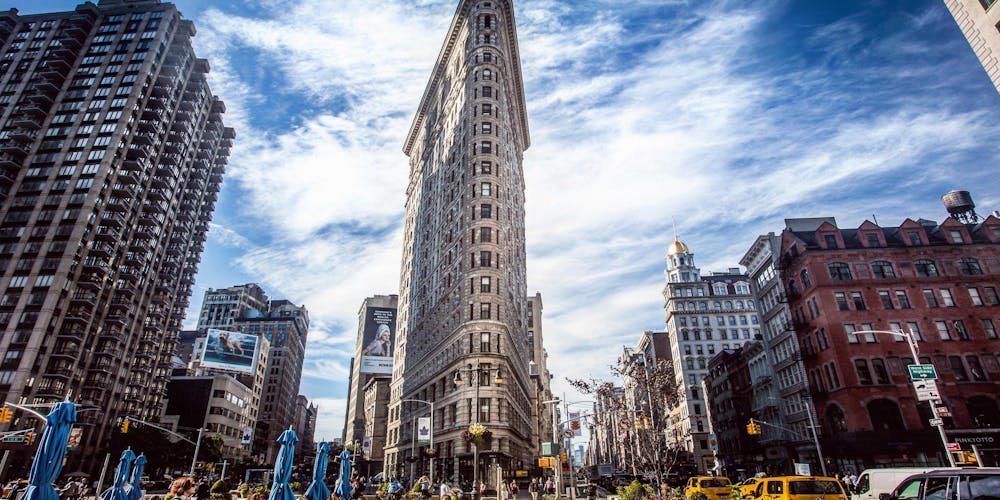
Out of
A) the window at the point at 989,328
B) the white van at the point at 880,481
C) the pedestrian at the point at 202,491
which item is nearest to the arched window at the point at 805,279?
the window at the point at 989,328

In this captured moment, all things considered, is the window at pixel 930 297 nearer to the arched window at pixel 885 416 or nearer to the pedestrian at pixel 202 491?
the arched window at pixel 885 416

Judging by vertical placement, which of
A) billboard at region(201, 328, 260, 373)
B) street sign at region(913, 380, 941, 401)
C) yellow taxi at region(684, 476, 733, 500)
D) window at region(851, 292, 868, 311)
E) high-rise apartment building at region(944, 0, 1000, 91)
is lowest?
yellow taxi at region(684, 476, 733, 500)

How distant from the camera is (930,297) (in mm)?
52438

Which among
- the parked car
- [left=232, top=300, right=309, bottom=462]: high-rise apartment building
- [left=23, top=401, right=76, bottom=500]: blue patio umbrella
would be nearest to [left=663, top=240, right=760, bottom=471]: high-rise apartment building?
the parked car

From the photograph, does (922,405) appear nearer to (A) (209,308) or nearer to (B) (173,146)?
(B) (173,146)

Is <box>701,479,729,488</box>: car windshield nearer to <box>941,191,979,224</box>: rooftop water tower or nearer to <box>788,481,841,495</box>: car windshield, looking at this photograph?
<box>788,481,841,495</box>: car windshield

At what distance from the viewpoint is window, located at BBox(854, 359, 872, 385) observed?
49.1 meters

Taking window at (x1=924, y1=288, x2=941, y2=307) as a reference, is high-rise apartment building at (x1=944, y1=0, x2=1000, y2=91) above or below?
above

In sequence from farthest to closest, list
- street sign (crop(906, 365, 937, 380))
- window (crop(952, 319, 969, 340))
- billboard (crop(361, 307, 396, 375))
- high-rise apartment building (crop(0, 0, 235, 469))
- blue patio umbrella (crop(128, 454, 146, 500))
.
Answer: billboard (crop(361, 307, 396, 375))
high-rise apartment building (crop(0, 0, 235, 469))
window (crop(952, 319, 969, 340))
street sign (crop(906, 365, 937, 380))
blue patio umbrella (crop(128, 454, 146, 500))

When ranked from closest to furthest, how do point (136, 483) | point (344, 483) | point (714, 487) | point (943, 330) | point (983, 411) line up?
point (136, 483) → point (344, 483) → point (714, 487) → point (983, 411) → point (943, 330)

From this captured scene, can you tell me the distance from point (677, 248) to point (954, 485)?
132 metres

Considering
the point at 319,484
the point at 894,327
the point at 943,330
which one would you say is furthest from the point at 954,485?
the point at 943,330

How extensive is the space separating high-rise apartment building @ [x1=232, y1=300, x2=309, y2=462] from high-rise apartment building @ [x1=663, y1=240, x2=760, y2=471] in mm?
120978

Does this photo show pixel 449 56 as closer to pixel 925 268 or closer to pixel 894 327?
pixel 925 268
